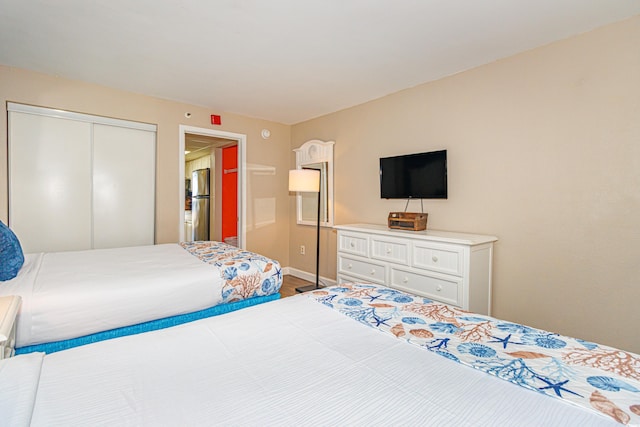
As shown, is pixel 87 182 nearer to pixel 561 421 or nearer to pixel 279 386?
pixel 279 386

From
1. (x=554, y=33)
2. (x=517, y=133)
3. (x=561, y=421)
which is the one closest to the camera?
(x=561, y=421)

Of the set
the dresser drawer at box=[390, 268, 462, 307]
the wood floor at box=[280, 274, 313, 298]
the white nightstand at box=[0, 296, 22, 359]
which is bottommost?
the wood floor at box=[280, 274, 313, 298]

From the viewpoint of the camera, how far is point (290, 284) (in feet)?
14.8

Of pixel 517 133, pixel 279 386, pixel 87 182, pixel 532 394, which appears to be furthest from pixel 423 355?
pixel 87 182

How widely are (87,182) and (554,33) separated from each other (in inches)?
175

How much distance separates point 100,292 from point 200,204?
5155mm

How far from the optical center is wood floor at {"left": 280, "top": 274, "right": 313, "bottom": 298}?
4156mm

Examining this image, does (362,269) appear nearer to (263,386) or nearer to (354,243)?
(354,243)

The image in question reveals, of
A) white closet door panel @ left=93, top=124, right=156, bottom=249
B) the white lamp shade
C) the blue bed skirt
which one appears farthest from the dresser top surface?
white closet door panel @ left=93, top=124, right=156, bottom=249

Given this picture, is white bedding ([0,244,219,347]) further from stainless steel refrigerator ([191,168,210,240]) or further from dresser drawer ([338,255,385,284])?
stainless steel refrigerator ([191,168,210,240])

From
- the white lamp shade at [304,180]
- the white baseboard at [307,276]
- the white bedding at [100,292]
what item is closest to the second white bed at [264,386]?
the white bedding at [100,292]

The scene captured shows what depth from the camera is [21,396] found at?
748 mm

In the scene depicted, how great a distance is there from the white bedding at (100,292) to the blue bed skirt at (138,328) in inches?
1.5

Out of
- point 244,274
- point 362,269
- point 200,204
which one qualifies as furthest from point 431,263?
point 200,204
